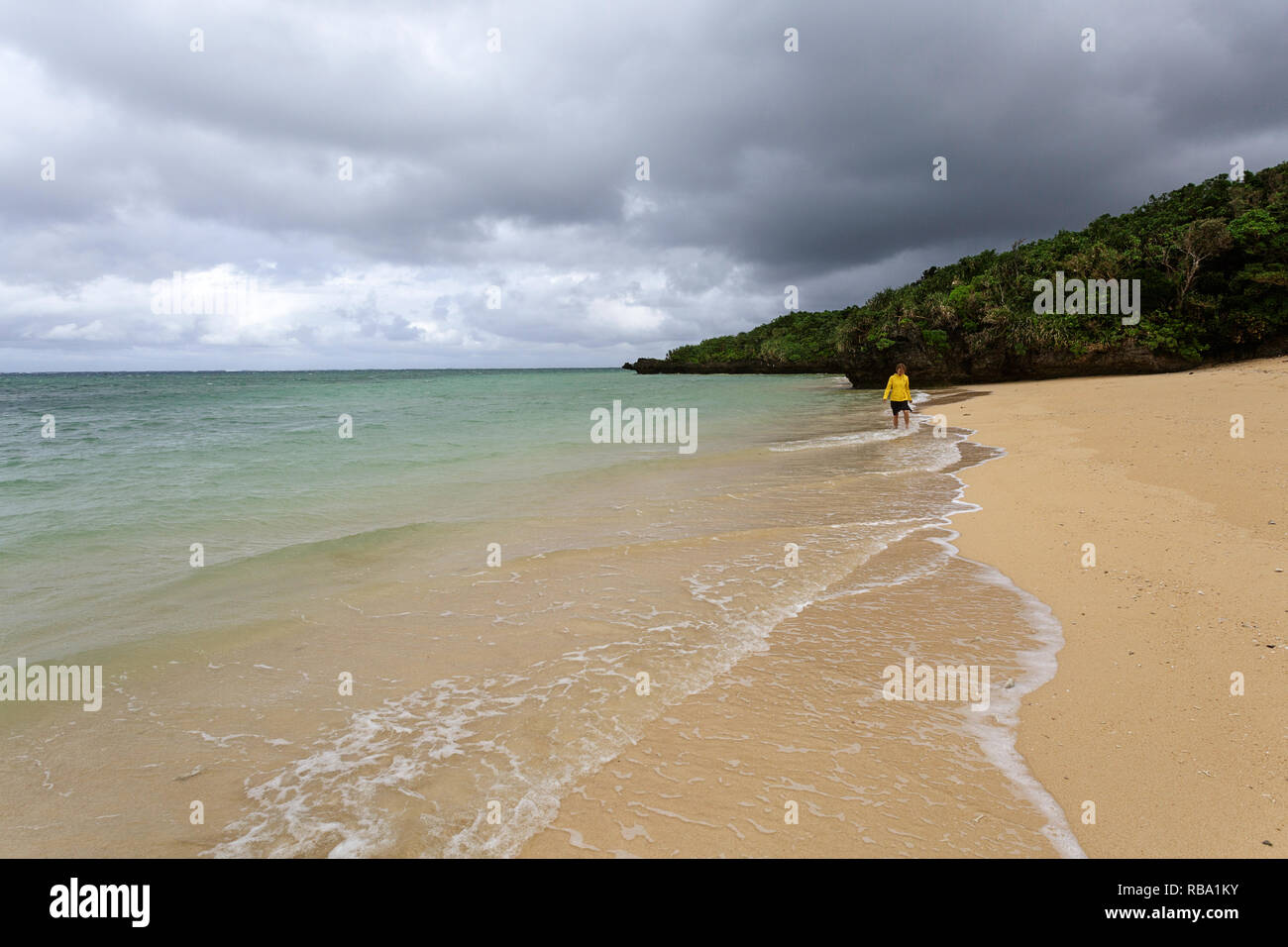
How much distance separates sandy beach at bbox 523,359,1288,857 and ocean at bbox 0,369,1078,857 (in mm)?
89

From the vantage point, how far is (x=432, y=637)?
5133mm

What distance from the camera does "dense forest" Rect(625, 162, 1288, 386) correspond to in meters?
27.7

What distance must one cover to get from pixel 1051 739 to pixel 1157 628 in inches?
77.0

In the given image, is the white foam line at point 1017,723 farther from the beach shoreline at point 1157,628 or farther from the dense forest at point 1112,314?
the dense forest at point 1112,314

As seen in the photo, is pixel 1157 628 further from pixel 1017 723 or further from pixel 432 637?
pixel 432 637

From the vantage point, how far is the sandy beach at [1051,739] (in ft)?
8.72

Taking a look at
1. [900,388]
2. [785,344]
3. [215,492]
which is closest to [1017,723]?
[215,492]

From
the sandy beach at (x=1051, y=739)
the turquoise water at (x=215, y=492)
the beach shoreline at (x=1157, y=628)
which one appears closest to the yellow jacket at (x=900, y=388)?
the turquoise water at (x=215, y=492)

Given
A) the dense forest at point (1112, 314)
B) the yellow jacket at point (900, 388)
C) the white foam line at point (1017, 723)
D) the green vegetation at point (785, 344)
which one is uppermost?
the green vegetation at point (785, 344)

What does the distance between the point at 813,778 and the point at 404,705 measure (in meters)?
2.65

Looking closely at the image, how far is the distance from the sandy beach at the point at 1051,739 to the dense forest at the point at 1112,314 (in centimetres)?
2957

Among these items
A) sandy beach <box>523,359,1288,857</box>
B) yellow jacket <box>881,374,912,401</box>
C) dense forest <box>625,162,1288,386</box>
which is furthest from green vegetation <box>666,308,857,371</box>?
sandy beach <box>523,359,1288,857</box>
